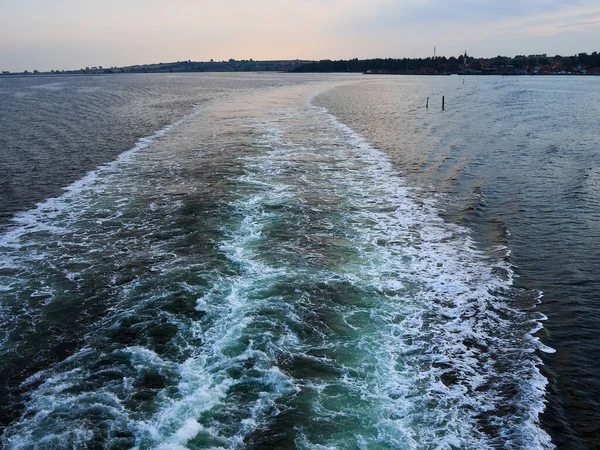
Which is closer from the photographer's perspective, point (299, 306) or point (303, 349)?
point (303, 349)

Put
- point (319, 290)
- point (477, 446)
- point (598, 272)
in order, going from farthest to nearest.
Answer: point (598, 272) < point (319, 290) < point (477, 446)

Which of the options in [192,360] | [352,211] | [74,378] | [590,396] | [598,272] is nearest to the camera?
[590,396]

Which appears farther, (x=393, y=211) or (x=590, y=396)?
(x=393, y=211)

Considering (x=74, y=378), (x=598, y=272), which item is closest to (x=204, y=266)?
(x=74, y=378)

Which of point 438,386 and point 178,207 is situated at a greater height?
point 178,207

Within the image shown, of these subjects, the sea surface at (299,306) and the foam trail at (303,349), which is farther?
the sea surface at (299,306)

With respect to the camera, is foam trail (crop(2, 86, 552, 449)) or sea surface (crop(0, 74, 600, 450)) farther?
sea surface (crop(0, 74, 600, 450))

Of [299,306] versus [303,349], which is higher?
[299,306]

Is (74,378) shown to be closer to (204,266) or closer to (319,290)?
(204,266)
